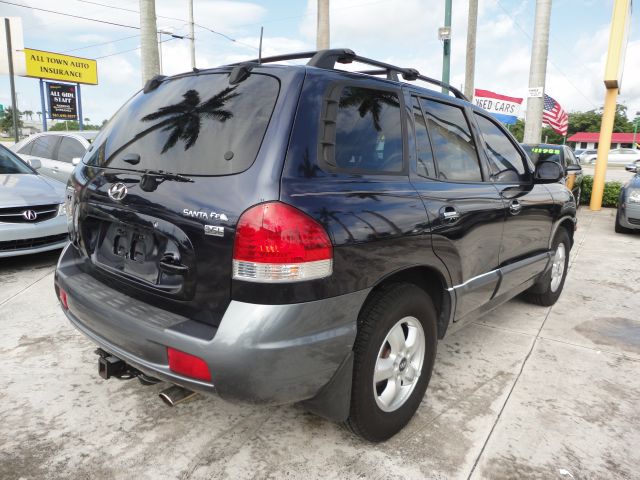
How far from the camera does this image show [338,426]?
2.57 metres

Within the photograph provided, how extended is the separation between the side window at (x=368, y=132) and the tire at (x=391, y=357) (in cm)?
60

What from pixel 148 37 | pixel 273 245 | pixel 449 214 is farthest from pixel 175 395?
pixel 148 37

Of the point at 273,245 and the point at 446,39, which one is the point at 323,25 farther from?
the point at 273,245

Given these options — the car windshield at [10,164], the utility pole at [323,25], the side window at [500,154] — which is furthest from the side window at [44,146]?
the side window at [500,154]

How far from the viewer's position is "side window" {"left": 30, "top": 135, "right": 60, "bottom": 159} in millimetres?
8852

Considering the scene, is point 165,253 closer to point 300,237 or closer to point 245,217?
point 245,217

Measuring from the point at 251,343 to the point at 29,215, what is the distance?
4.43 meters

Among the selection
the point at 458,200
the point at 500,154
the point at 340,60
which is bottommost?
the point at 458,200

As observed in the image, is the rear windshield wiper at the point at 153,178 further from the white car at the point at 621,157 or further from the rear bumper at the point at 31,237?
the white car at the point at 621,157

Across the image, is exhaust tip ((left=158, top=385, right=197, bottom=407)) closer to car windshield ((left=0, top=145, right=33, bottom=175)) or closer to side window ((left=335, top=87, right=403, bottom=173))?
side window ((left=335, top=87, right=403, bottom=173))

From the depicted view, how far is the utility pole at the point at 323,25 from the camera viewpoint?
1273cm

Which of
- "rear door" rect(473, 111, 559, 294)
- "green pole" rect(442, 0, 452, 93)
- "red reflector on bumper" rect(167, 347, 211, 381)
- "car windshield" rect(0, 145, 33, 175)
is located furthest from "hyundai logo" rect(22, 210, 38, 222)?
"green pole" rect(442, 0, 452, 93)

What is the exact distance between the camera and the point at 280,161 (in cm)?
189

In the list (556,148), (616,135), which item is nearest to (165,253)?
(556,148)
